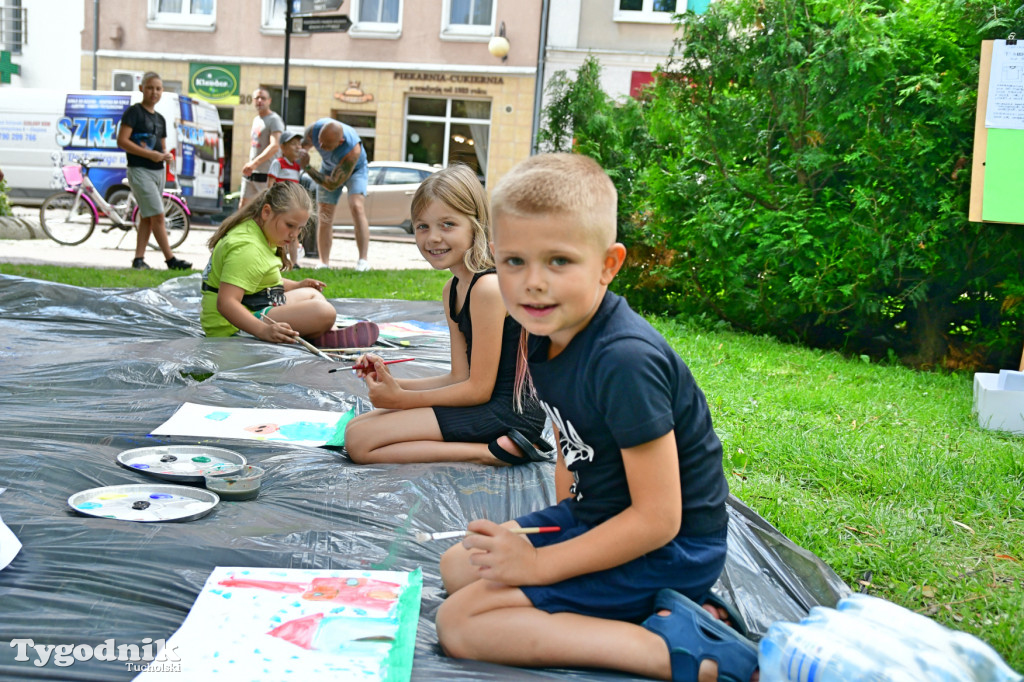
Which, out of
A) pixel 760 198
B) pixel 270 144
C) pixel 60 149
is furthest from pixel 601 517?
pixel 60 149

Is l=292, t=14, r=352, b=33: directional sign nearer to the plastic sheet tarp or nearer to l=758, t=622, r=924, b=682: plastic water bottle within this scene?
the plastic sheet tarp

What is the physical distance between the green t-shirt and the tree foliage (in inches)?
114

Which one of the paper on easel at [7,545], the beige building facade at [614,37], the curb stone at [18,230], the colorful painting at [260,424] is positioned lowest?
the colorful painting at [260,424]

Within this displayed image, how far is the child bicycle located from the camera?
10.7 metres

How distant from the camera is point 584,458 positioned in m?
1.75

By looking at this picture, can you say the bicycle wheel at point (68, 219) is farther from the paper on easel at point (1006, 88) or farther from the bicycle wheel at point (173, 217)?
the paper on easel at point (1006, 88)

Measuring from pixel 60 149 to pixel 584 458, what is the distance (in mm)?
14458

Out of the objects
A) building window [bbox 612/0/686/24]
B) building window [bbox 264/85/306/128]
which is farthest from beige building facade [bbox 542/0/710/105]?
building window [bbox 264/85/306/128]

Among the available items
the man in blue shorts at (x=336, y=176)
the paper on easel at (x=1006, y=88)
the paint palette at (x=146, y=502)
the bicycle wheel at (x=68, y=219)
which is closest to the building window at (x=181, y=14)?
the bicycle wheel at (x=68, y=219)

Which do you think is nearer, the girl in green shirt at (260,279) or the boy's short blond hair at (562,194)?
the boy's short blond hair at (562,194)

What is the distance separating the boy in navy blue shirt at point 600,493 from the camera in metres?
1.59

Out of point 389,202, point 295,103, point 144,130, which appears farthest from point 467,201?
point 295,103

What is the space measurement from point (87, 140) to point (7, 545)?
13.3 m

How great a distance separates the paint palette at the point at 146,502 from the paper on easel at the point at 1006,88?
4.38 m
